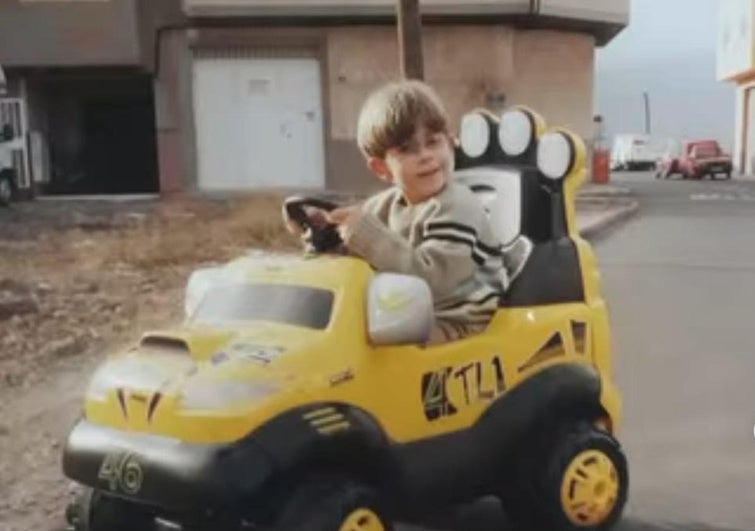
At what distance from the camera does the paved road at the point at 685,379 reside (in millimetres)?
4781

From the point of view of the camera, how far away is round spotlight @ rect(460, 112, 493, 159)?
472 cm

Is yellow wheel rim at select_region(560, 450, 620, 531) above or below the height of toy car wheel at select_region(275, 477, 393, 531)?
below

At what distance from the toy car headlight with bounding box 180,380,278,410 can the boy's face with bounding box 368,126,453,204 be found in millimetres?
945

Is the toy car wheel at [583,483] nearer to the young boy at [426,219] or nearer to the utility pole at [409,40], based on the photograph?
the young boy at [426,219]

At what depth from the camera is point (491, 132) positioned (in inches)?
185

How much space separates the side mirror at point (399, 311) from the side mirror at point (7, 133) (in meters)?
22.4

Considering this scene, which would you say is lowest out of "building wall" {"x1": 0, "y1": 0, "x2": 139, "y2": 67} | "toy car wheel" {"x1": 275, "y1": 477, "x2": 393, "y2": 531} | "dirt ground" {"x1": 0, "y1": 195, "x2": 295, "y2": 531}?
"dirt ground" {"x1": 0, "y1": 195, "x2": 295, "y2": 531}

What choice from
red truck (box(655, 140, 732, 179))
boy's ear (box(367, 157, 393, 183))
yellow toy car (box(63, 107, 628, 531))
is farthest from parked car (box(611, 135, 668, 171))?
boy's ear (box(367, 157, 393, 183))

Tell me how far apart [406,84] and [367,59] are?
72.3 ft

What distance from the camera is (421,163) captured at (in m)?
3.90

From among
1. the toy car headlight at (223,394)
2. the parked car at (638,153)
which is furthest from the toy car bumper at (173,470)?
Answer: the parked car at (638,153)

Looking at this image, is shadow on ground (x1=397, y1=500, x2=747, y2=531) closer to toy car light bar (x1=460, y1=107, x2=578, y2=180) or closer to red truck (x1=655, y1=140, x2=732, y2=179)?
toy car light bar (x1=460, y1=107, x2=578, y2=180)

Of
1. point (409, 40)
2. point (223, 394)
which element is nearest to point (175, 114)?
point (409, 40)

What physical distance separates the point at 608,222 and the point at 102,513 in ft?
52.9
